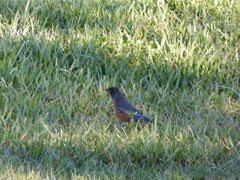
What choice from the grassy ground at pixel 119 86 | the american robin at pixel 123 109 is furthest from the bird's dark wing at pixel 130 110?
the grassy ground at pixel 119 86

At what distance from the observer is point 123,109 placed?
17.2 ft

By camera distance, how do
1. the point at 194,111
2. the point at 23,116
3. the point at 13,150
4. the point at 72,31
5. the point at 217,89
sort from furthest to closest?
the point at 72,31
the point at 217,89
the point at 194,111
the point at 23,116
the point at 13,150

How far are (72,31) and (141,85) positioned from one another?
1431 mm

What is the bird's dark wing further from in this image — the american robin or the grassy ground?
the grassy ground

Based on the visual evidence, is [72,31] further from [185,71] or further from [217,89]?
[217,89]

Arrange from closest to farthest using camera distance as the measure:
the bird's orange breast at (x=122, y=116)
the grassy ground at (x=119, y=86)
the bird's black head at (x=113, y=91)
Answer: the grassy ground at (x=119, y=86), the bird's orange breast at (x=122, y=116), the bird's black head at (x=113, y=91)

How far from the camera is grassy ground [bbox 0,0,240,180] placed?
14.5 ft

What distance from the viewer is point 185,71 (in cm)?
623

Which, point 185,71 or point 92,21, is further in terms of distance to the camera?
point 92,21

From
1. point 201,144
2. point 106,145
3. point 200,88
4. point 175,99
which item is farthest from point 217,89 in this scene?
point 106,145

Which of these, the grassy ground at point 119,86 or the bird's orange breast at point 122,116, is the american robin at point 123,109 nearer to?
the bird's orange breast at point 122,116

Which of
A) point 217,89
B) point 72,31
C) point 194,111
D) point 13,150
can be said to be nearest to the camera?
point 13,150

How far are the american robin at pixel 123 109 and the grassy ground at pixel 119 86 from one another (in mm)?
114

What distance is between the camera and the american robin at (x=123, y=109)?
5156 mm
